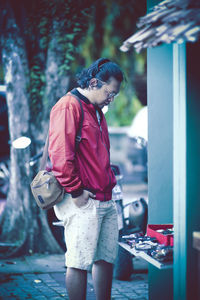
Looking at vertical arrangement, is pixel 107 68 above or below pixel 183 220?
above

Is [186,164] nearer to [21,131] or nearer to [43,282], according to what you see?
[43,282]

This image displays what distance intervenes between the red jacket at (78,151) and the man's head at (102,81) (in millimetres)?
84

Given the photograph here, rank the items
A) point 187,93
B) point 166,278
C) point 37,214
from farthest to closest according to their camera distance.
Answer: point 37,214 → point 166,278 → point 187,93

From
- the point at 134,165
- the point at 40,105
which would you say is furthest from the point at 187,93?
the point at 134,165

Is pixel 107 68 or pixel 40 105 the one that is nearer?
pixel 107 68

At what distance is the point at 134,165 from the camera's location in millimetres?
18484

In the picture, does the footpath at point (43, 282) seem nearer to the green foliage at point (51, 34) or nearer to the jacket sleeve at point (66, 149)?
the jacket sleeve at point (66, 149)

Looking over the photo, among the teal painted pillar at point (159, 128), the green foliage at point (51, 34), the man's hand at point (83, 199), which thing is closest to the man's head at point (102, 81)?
the teal painted pillar at point (159, 128)

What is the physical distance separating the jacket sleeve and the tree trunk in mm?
Result: 3080

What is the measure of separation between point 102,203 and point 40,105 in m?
3.27

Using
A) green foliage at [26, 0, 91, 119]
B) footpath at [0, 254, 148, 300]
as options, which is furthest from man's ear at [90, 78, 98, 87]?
green foliage at [26, 0, 91, 119]

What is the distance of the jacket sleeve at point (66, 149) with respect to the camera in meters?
3.32

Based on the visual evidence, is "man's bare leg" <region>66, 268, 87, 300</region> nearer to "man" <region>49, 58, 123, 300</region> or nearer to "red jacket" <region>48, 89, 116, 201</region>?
"man" <region>49, 58, 123, 300</region>

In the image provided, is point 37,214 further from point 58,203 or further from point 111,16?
point 111,16
